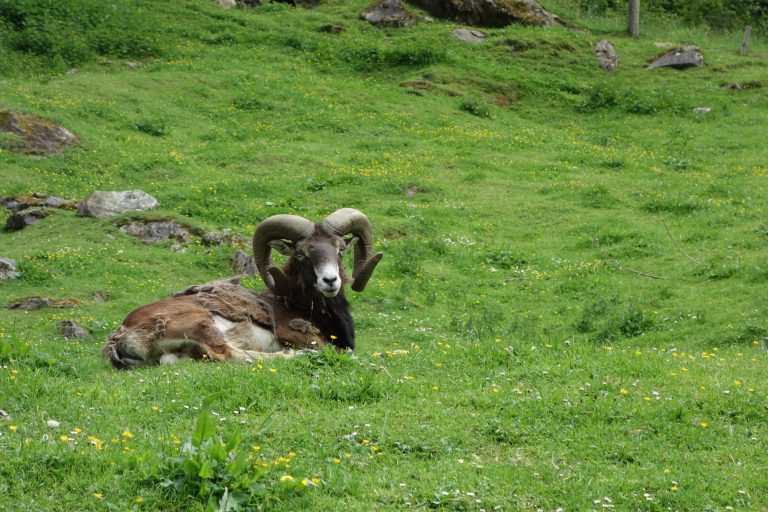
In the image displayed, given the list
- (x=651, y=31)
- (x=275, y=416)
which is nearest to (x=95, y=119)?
(x=275, y=416)

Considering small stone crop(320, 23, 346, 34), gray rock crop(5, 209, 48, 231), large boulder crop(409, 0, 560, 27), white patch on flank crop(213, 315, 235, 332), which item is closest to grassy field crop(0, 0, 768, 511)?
gray rock crop(5, 209, 48, 231)

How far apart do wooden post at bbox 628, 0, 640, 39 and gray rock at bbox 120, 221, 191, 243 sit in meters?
29.5

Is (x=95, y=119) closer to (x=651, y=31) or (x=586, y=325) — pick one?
(x=586, y=325)

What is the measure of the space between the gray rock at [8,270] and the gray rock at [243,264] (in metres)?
4.05

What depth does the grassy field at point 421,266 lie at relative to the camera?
8.37 metres

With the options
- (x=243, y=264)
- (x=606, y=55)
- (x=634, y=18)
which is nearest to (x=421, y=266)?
(x=243, y=264)

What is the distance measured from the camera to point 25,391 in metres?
9.51

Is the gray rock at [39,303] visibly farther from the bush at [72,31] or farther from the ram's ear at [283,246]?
the bush at [72,31]

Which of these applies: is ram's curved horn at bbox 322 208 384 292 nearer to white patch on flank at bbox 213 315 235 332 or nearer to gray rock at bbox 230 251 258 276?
white patch on flank at bbox 213 315 235 332

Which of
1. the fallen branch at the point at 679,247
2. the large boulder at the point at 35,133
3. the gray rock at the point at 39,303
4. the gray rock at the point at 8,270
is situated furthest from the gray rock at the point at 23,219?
the fallen branch at the point at 679,247

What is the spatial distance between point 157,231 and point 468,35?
78.8 ft

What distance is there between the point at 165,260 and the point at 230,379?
10434 millimetres

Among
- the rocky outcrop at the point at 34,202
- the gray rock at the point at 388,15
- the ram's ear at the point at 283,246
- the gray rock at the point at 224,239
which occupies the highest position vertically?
the ram's ear at the point at 283,246

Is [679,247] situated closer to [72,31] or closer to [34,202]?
[34,202]
